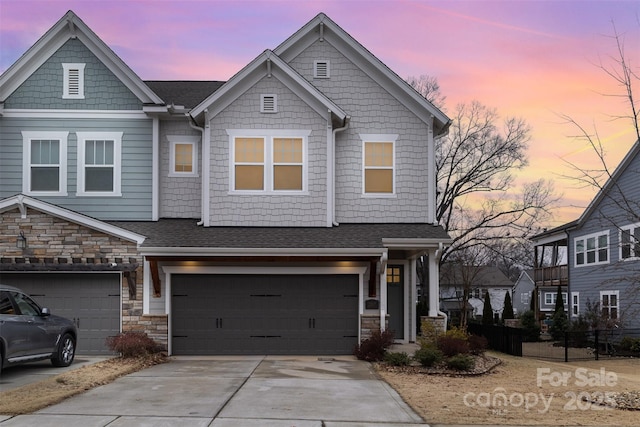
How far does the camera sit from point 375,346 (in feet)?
57.7

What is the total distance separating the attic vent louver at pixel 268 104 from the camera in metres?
19.9

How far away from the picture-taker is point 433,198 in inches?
808

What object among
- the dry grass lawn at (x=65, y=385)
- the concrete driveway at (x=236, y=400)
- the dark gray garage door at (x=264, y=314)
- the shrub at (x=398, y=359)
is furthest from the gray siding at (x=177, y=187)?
the shrub at (x=398, y=359)

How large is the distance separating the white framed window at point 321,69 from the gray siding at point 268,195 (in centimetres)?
157

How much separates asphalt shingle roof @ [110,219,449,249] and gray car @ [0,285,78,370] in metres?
3.57

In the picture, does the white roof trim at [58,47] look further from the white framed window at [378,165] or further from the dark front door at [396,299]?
the dark front door at [396,299]

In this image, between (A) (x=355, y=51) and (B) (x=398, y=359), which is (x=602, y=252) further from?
(B) (x=398, y=359)

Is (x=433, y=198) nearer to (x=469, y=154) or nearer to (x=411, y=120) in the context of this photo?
(x=411, y=120)

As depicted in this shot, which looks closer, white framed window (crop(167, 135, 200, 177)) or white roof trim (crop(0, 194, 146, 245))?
white roof trim (crop(0, 194, 146, 245))

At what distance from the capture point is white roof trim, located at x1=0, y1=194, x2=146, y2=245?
1784cm

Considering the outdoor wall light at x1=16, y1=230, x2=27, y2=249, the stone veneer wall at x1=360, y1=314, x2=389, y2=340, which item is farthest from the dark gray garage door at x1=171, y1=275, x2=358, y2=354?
the outdoor wall light at x1=16, y1=230, x2=27, y2=249

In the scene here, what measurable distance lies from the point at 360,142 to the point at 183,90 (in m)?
6.39

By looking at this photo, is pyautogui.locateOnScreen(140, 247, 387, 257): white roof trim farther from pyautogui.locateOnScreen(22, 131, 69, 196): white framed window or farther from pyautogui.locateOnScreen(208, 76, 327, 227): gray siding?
pyautogui.locateOnScreen(22, 131, 69, 196): white framed window

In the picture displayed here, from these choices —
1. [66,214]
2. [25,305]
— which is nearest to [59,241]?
[66,214]
